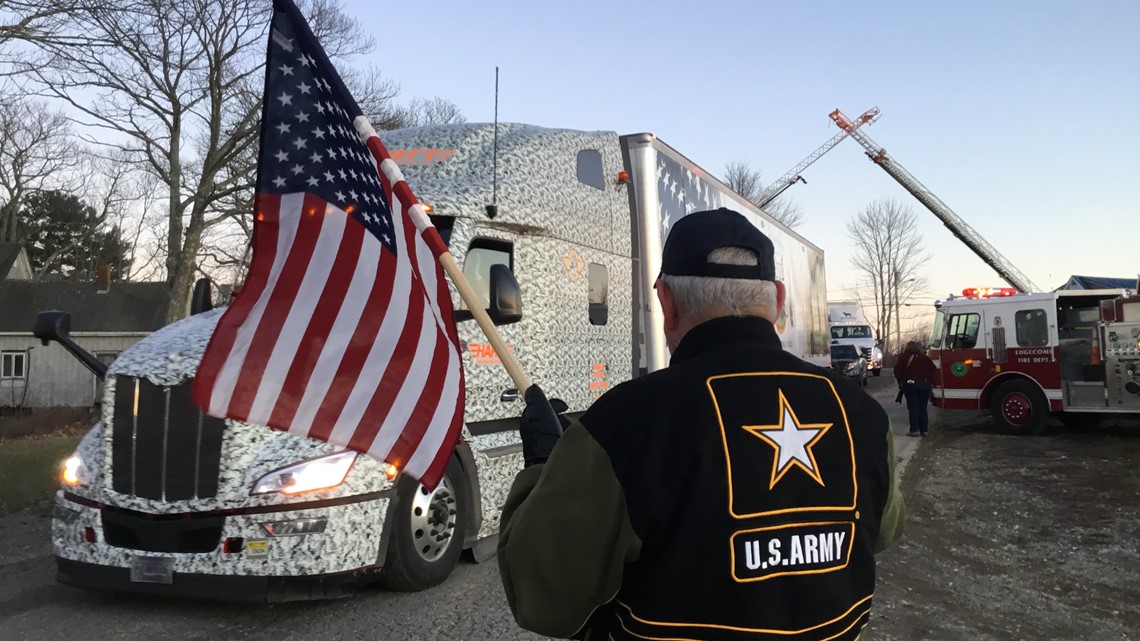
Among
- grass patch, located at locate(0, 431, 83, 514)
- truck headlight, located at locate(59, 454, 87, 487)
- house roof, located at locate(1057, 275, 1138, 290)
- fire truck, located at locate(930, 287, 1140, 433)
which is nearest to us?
truck headlight, located at locate(59, 454, 87, 487)

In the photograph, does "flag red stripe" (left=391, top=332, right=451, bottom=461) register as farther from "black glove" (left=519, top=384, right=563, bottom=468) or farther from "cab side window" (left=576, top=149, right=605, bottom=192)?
"cab side window" (left=576, top=149, right=605, bottom=192)

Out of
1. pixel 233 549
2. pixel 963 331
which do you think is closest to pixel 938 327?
pixel 963 331

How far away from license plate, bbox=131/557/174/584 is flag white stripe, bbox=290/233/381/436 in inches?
119

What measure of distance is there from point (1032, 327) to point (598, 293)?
465 inches

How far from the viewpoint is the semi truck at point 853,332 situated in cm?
3651

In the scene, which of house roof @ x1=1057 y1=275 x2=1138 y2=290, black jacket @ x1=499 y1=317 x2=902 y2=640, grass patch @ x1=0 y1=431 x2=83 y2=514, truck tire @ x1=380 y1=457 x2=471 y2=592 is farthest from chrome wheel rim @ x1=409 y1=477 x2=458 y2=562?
house roof @ x1=1057 y1=275 x2=1138 y2=290

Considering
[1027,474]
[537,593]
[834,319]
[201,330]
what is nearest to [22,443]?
[201,330]

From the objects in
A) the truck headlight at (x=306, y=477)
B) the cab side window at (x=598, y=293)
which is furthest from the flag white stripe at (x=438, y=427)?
the cab side window at (x=598, y=293)

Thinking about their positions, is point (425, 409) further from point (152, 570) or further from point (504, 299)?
point (152, 570)

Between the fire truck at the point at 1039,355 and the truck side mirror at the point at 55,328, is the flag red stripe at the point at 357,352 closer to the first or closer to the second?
the truck side mirror at the point at 55,328

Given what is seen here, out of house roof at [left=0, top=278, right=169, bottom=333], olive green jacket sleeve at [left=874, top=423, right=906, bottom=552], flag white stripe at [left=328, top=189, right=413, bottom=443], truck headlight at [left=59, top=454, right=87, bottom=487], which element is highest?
house roof at [left=0, top=278, right=169, bottom=333]

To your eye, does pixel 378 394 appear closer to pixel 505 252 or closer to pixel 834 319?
pixel 505 252

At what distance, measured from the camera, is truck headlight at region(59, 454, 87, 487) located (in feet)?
16.8

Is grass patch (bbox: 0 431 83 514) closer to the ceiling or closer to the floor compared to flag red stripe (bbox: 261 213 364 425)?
closer to the floor
